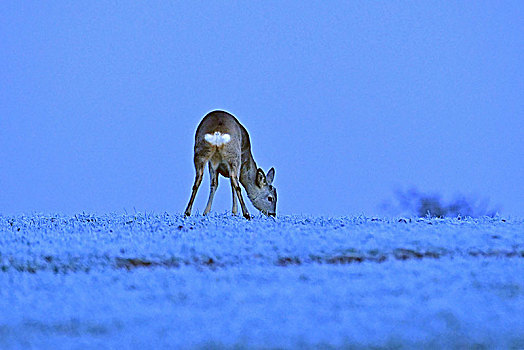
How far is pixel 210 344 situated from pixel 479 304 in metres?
1.27

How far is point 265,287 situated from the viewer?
A: 395 centimetres

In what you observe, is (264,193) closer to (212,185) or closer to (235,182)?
(212,185)

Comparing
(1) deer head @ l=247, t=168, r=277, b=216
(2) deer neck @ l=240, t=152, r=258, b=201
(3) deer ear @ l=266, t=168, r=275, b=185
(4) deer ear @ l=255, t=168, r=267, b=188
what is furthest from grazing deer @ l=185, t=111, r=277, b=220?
(3) deer ear @ l=266, t=168, r=275, b=185

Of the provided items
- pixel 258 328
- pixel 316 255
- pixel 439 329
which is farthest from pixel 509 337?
pixel 316 255

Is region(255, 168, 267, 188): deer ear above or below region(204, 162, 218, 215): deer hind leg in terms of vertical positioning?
above

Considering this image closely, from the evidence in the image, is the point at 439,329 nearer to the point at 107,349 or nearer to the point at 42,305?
the point at 107,349

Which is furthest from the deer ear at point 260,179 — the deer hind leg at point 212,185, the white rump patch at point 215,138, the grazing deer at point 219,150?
the white rump patch at point 215,138

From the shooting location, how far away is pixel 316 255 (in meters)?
5.05

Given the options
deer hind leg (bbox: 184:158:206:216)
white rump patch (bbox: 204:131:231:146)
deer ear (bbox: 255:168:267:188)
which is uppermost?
white rump patch (bbox: 204:131:231:146)

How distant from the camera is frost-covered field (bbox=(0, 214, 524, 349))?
126 inches

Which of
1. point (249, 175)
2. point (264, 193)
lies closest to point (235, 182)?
point (249, 175)

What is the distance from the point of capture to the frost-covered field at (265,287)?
320cm

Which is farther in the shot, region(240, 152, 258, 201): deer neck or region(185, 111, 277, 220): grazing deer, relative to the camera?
region(240, 152, 258, 201): deer neck

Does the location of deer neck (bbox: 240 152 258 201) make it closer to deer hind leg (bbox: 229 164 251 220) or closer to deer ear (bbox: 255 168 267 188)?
deer ear (bbox: 255 168 267 188)
